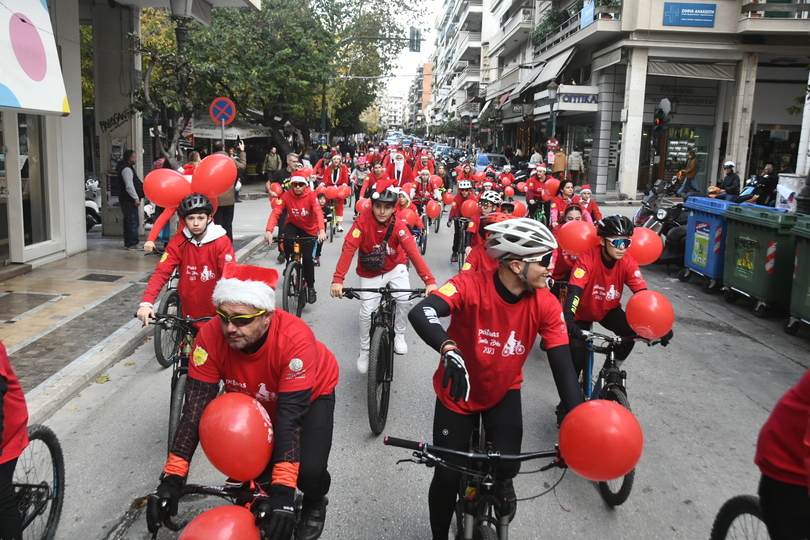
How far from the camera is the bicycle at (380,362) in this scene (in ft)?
16.6

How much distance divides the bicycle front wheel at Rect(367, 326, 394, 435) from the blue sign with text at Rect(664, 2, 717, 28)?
24554mm

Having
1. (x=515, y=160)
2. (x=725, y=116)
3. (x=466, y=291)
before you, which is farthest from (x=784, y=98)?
(x=466, y=291)

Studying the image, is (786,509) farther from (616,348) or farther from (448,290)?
(616,348)

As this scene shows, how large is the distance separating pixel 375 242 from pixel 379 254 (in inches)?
5.4

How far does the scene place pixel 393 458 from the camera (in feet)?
16.0

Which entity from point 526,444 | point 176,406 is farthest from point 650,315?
point 176,406

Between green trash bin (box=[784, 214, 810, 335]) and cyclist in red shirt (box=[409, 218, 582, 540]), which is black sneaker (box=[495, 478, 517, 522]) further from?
green trash bin (box=[784, 214, 810, 335])

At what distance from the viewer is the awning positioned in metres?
7.53

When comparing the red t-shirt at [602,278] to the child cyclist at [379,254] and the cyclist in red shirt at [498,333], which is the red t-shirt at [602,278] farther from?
the cyclist in red shirt at [498,333]

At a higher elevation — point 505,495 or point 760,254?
point 760,254

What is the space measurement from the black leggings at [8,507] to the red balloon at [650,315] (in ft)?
12.0

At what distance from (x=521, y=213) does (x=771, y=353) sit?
346 centimetres

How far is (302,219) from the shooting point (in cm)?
905

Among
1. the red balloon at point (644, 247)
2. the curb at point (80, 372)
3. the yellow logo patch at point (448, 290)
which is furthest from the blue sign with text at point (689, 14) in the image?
the yellow logo patch at point (448, 290)
